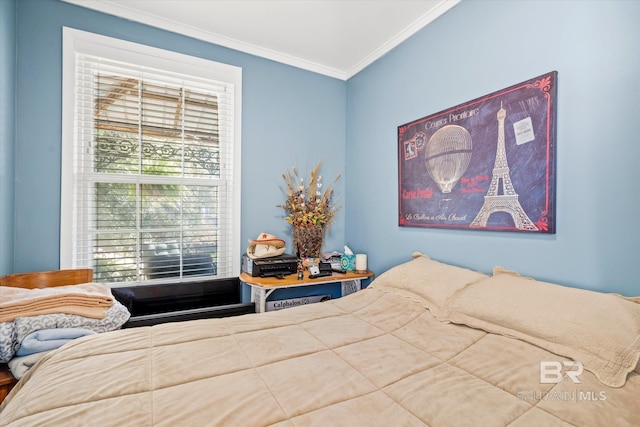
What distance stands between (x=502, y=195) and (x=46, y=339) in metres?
2.62

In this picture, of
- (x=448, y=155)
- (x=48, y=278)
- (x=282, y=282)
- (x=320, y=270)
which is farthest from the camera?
(x=320, y=270)

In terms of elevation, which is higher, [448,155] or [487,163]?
[448,155]

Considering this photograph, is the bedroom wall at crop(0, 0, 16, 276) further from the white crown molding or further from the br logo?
the br logo

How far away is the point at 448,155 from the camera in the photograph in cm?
211

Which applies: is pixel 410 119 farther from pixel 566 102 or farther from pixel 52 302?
pixel 52 302

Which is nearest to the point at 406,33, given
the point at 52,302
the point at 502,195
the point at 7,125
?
the point at 502,195

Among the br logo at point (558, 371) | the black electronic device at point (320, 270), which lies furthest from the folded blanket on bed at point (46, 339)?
the br logo at point (558, 371)

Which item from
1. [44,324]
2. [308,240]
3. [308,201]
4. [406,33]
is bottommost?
[44,324]

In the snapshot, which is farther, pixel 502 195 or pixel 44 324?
pixel 502 195

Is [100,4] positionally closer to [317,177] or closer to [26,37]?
[26,37]

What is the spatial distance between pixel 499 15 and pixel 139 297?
320 centimetres

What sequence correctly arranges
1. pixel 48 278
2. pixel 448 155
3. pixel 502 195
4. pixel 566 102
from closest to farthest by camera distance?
1. pixel 566 102
2. pixel 502 195
3. pixel 48 278
4. pixel 448 155

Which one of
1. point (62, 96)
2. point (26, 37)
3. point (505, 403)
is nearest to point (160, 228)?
point (62, 96)

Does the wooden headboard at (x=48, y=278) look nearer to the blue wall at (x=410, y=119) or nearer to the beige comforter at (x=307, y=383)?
the blue wall at (x=410, y=119)
